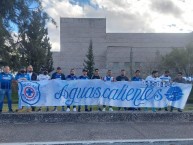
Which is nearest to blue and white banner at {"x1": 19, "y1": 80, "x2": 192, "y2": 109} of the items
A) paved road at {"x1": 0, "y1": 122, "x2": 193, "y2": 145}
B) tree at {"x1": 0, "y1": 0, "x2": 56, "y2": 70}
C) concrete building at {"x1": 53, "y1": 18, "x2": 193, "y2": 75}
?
paved road at {"x1": 0, "y1": 122, "x2": 193, "y2": 145}

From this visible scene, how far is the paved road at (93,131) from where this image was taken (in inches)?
356

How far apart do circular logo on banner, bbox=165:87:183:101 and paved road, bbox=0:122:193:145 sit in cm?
156

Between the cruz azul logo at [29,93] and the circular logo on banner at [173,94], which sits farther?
the circular logo on banner at [173,94]

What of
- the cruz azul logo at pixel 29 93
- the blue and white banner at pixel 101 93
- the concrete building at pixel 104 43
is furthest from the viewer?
the concrete building at pixel 104 43

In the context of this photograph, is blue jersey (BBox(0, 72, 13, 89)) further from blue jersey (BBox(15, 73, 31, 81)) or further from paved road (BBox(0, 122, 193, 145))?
paved road (BBox(0, 122, 193, 145))

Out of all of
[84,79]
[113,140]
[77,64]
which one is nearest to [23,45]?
[84,79]

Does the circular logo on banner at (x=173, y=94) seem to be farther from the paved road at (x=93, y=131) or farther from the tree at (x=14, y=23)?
the tree at (x=14, y=23)

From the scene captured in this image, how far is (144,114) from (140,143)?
3403 millimetres

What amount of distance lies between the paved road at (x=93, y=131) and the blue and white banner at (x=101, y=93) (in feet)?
4.73

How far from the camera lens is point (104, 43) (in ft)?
331

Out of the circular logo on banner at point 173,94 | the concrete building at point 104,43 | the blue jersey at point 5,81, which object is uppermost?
the concrete building at point 104,43

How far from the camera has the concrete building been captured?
9744 centimetres

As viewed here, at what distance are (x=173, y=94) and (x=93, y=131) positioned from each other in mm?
4309

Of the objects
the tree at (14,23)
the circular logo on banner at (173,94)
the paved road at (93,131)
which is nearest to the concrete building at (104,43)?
the tree at (14,23)
